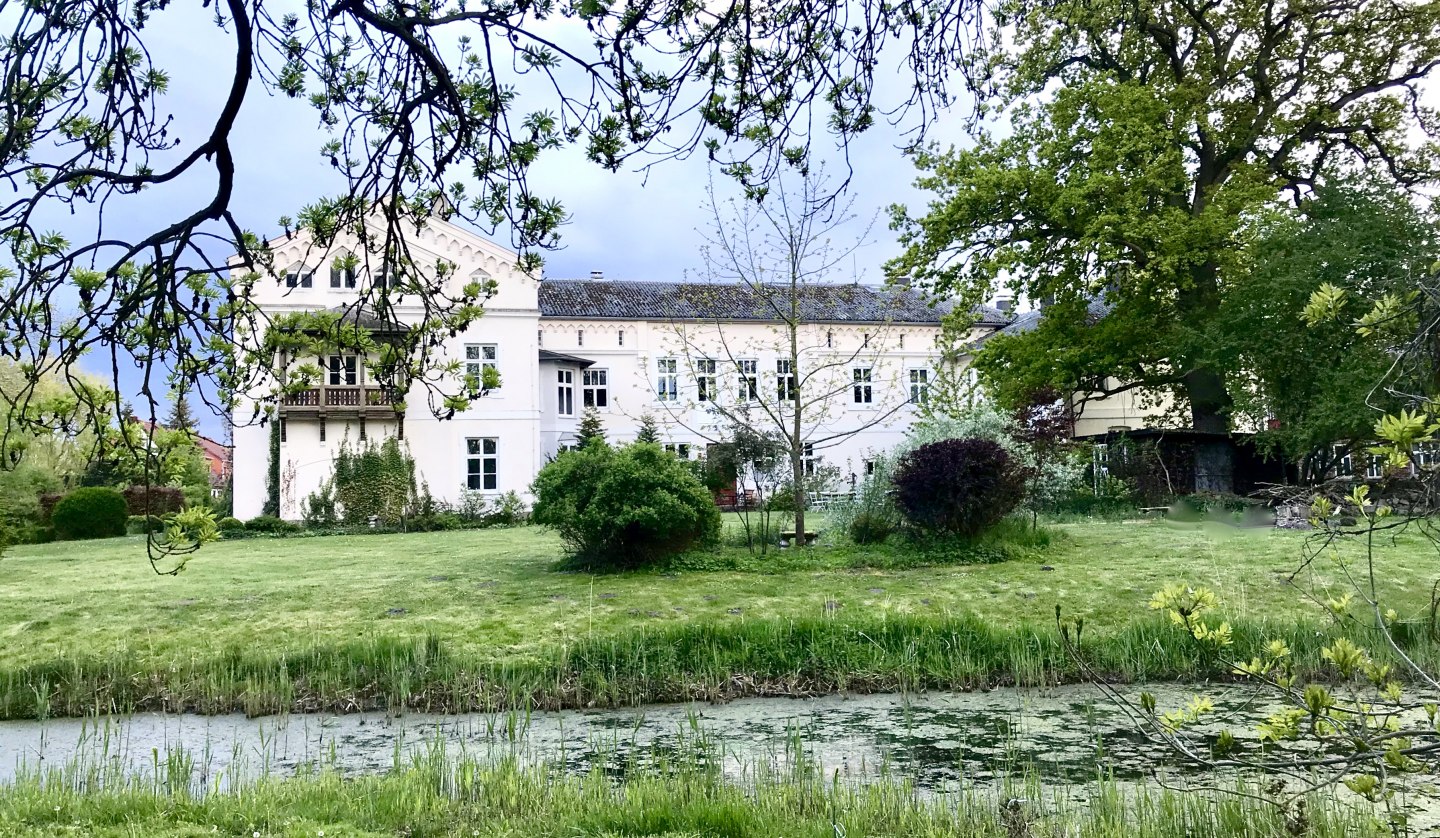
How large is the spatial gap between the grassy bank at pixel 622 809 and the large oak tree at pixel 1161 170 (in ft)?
55.8

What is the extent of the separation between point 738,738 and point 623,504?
670 centimetres

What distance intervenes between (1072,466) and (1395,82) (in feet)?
32.5

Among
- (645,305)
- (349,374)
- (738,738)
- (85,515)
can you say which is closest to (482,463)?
(349,374)

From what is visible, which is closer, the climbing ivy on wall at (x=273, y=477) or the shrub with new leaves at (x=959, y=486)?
the shrub with new leaves at (x=959, y=486)

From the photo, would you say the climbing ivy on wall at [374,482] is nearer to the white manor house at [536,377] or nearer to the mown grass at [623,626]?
the white manor house at [536,377]

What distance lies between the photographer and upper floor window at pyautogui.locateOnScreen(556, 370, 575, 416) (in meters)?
35.4

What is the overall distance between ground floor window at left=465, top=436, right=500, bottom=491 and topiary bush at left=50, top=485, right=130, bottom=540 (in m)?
9.36

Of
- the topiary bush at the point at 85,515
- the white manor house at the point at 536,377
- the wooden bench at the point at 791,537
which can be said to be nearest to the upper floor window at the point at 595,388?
the white manor house at the point at 536,377

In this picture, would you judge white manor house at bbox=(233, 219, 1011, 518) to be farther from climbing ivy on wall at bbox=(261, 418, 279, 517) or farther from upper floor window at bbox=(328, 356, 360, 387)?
climbing ivy on wall at bbox=(261, 418, 279, 517)

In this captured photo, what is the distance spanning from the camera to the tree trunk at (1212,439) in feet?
70.9

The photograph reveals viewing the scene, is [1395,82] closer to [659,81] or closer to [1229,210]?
[1229,210]

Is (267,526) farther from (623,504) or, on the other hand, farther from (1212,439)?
(1212,439)

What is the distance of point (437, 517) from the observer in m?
26.9

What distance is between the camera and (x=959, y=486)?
530 inches
